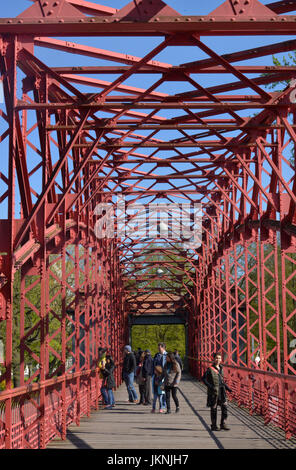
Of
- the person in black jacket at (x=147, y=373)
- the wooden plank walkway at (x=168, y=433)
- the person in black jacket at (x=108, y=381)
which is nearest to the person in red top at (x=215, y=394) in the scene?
the wooden plank walkway at (x=168, y=433)

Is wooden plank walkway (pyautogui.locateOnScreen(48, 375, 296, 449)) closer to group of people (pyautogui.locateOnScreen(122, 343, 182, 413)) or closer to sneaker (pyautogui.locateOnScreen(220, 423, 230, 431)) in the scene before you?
sneaker (pyautogui.locateOnScreen(220, 423, 230, 431))

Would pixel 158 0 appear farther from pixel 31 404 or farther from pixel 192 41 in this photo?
Result: pixel 31 404

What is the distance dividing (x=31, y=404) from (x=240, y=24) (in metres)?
7.31

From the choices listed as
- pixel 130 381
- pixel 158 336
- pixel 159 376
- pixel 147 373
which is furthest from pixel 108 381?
pixel 158 336

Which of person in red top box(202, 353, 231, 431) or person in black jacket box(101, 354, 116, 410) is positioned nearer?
person in red top box(202, 353, 231, 431)

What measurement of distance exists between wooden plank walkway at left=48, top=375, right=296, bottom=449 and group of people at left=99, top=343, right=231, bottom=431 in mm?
485

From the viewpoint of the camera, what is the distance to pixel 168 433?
15.3 meters

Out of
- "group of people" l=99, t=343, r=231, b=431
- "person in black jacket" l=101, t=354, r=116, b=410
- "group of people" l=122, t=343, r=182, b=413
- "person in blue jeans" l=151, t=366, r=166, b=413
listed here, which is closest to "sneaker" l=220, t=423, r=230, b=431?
"group of people" l=99, t=343, r=231, b=431

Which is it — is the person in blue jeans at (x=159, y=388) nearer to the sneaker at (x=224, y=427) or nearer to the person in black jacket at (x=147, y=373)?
the person in black jacket at (x=147, y=373)

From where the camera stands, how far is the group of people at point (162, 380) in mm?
15742

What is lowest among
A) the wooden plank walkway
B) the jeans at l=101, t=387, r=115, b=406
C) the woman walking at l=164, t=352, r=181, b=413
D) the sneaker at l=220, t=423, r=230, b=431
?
the wooden plank walkway

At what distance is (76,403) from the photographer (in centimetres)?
1812

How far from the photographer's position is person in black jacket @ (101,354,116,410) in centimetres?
2209

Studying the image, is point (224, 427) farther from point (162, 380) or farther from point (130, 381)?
point (130, 381)
